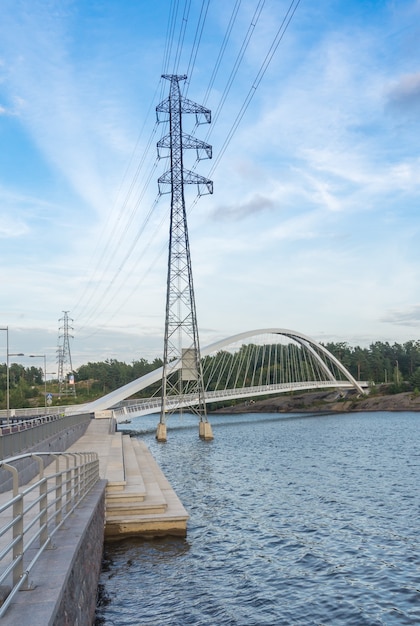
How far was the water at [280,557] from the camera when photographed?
13719 millimetres

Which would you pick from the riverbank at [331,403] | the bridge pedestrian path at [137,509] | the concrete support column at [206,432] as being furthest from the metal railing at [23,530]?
the riverbank at [331,403]

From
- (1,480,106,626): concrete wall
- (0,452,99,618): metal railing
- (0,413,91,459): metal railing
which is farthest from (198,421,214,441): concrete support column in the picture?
(1,480,106,626): concrete wall

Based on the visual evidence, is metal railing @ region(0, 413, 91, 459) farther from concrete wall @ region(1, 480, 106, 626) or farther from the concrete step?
concrete wall @ region(1, 480, 106, 626)

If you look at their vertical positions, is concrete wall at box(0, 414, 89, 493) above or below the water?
above

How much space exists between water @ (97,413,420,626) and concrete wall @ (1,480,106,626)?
10.7ft

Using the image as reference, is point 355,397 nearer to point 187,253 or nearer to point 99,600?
point 187,253

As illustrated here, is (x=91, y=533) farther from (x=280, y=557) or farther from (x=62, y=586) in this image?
(x=280, y=557)

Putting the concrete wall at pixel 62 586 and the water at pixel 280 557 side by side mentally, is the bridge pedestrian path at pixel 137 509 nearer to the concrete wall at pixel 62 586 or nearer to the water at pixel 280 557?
the water at pixel 280 557

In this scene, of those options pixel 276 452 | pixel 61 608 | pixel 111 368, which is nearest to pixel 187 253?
pixel 276 452

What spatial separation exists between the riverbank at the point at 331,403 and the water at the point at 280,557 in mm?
84950

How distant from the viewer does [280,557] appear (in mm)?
18094

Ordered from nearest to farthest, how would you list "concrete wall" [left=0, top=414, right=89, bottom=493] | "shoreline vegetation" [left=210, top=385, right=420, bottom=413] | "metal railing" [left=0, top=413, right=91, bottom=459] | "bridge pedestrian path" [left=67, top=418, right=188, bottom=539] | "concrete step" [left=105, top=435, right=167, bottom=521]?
"concrete wall" [left=0, top=414, right=89, bottom=493]
"metal railing" [left=0, top=413, right=91, bottom=459]
"bridge pedestrian path" [left=67, top=418, right=188, bottom=539]
"concrete step" [left=105, top=435, right=167, bottom=521]
"shoreline vegetation" [left=210, top=385, right=420, bottom=413]

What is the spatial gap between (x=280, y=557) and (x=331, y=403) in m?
112

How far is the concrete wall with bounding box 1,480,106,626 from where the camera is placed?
20.0 ft
